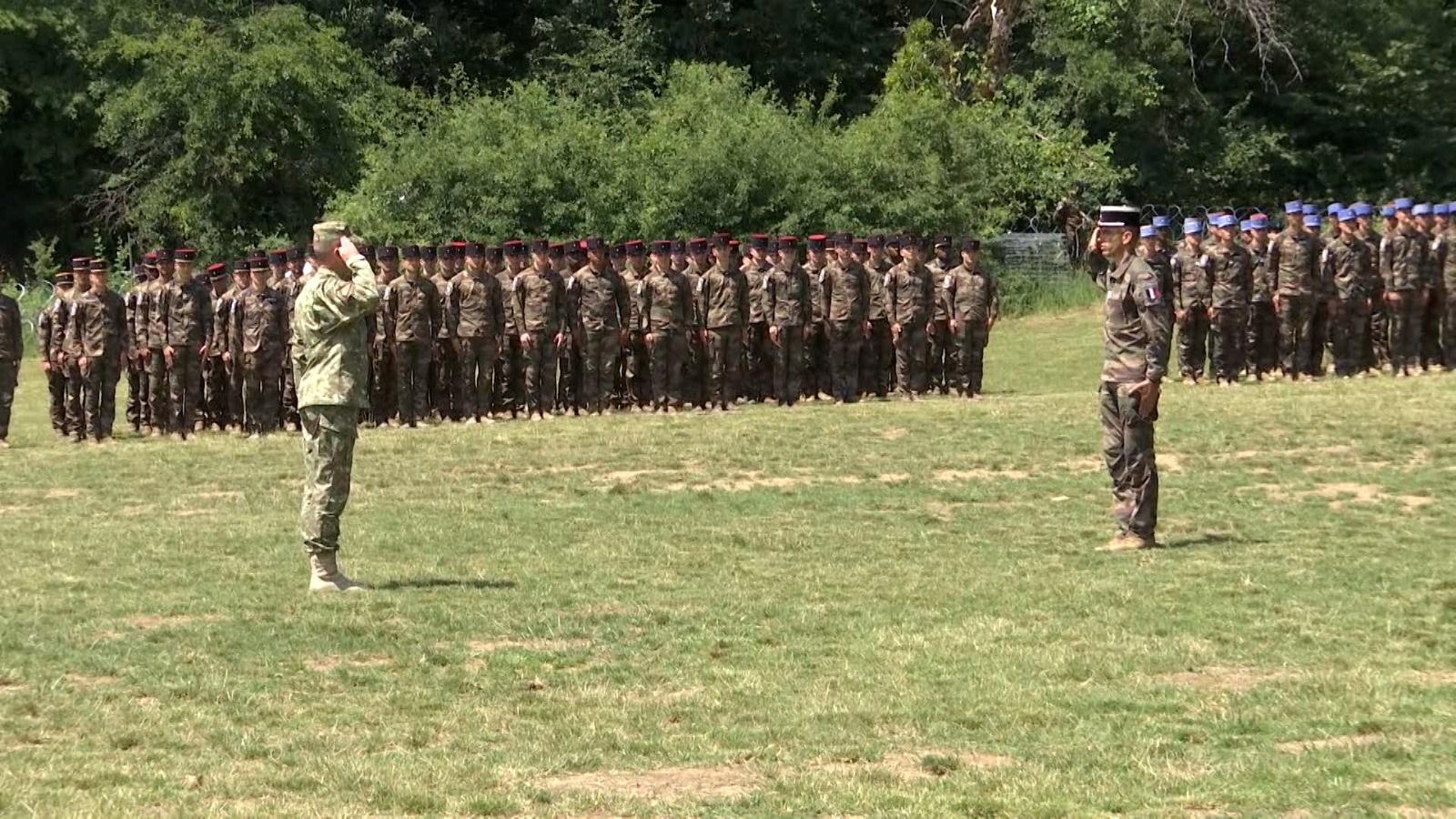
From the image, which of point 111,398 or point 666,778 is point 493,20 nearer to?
point 111,398

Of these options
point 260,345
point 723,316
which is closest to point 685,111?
point 723,316

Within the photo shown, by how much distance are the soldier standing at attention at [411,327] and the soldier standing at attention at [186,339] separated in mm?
2019

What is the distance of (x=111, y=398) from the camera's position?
22.2m

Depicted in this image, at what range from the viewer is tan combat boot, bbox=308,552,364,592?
11188mm

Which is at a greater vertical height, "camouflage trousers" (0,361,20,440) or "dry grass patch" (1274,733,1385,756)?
"camouflage trousers" (0,361,20,440)

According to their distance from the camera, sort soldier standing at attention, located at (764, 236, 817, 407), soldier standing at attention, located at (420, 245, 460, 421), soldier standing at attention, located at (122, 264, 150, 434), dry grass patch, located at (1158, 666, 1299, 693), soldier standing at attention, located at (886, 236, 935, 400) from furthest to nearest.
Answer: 1. soldier standing at attention, located at (886, 236, 935, 400)
2. soldier standing at attention, located at (764, 236, 817, 407)
3. soldier standing at attention, located at (122, 264, 150, 434)
4. soldier standing at attention, located at (420, 245, 460, 421)
5. dry grass patch, located at (1158, 666, 1299, 693)

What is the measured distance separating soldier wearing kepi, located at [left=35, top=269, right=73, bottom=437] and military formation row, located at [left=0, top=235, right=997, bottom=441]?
3cm

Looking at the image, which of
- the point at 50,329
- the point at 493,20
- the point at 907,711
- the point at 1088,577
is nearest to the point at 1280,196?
the point at 493,20

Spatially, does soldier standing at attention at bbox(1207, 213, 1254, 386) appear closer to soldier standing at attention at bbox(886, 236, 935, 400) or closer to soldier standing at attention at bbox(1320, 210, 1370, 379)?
soldier standing at attention at bbox(1320, 210, 1370, 379)

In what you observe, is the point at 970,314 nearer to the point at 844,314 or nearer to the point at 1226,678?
the point at 844,314

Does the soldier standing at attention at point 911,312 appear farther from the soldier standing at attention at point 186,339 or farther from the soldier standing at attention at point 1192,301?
the soldier standing at attention at point 186,339

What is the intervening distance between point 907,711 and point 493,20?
39010mm

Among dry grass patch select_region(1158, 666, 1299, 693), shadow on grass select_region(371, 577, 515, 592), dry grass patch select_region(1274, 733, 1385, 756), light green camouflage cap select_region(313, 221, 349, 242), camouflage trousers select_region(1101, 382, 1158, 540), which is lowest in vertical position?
dry grass patch select_region(1274, 733, 1385, 756)

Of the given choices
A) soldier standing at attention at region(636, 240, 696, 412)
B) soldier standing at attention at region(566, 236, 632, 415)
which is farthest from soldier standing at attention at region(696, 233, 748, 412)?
soldier standing at attention at region(566, 236, 632, 415)
